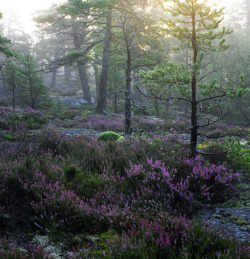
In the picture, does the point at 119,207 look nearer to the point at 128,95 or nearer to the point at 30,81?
the point at 128,95

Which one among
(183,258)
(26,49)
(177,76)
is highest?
(26,49)

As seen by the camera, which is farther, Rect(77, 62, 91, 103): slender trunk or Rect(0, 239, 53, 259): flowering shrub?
Rect(77, 62, 91, 103): slender trunk

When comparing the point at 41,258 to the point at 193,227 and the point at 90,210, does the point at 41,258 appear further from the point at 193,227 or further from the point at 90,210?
the point at 193,227

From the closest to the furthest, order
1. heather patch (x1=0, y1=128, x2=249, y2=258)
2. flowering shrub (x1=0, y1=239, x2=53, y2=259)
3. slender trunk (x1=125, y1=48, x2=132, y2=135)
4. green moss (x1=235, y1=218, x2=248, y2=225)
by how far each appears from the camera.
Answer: flowering shrub (x1=0, y1=239, x2=53, y2=259), heather patch (x1=0, y1=128, x2=249, y2=258), green moss (x1=235, y1=218, x2=248, y2=225), slender trunk (x1=125, y1=48, x2=132, y2=135)

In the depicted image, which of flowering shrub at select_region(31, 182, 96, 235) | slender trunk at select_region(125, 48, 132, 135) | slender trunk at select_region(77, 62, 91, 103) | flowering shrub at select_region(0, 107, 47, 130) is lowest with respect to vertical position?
flowering shrub at select_region(31, 182, 96, 235)

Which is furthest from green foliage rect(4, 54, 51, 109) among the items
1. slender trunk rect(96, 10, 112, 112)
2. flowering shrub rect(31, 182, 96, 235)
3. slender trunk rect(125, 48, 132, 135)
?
flowering shrub rect(31, 182, 96, 235)

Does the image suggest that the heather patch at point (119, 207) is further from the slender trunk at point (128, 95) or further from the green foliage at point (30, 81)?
the green foliage at point (30, 81)

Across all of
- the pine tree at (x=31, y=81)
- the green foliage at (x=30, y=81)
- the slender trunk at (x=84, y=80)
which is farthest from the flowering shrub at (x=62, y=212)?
the slender trunk at (x=84, y=80)

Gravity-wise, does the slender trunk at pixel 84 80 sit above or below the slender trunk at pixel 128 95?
above

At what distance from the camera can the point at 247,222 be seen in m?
2.50

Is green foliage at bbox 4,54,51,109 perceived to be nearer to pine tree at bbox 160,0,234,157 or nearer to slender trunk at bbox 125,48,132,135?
slender trunk at bbox 125,48,132,135

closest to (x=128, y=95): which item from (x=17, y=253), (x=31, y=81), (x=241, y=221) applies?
(x=241, y=221)

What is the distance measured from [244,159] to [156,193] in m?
2.89

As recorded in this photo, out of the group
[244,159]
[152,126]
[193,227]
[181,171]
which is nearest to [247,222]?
[193,227]
